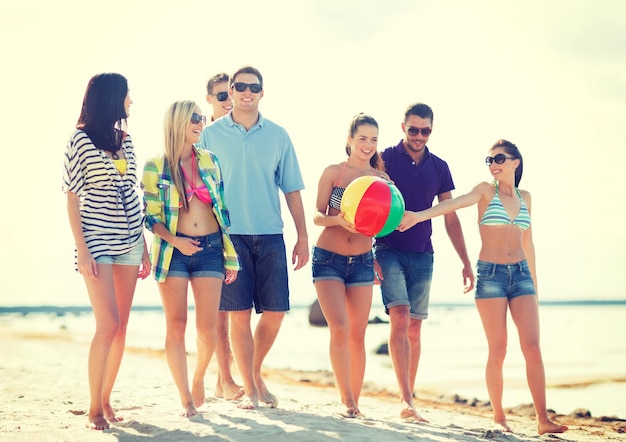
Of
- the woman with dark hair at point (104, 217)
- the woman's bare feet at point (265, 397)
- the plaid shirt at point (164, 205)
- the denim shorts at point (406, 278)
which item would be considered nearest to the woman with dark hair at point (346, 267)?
the denim shorts at point (406, 278)

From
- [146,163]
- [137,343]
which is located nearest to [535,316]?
[146,163]

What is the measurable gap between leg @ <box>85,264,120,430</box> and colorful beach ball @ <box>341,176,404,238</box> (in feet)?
6.36

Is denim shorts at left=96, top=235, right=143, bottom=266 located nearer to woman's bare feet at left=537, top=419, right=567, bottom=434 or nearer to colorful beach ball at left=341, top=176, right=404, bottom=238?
colorful beach ball at left=341, top=176, right=404, bottom=238

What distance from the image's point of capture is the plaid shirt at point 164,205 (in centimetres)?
598

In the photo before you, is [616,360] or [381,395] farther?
[616,360]

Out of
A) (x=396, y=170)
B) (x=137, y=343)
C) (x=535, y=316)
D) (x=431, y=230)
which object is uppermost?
(x=396, y=170)

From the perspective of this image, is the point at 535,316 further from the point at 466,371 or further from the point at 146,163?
the point at 466,371

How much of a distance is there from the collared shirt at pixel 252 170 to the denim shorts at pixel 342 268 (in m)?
0.46

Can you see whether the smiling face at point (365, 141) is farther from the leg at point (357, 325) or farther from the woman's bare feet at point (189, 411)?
the woman's bare feet at point (189, 411)

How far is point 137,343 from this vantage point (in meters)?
20.4

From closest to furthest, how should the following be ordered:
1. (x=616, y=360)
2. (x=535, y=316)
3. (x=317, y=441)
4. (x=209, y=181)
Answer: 1. (x=317, y=441)
2. (x=209, y=181)
3. (x=535, y=316)
4. (x=616, y=360)

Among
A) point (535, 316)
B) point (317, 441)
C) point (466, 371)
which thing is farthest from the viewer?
point (466, 371)

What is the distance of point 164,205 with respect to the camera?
19.8 feet

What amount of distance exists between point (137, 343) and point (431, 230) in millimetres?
14470
